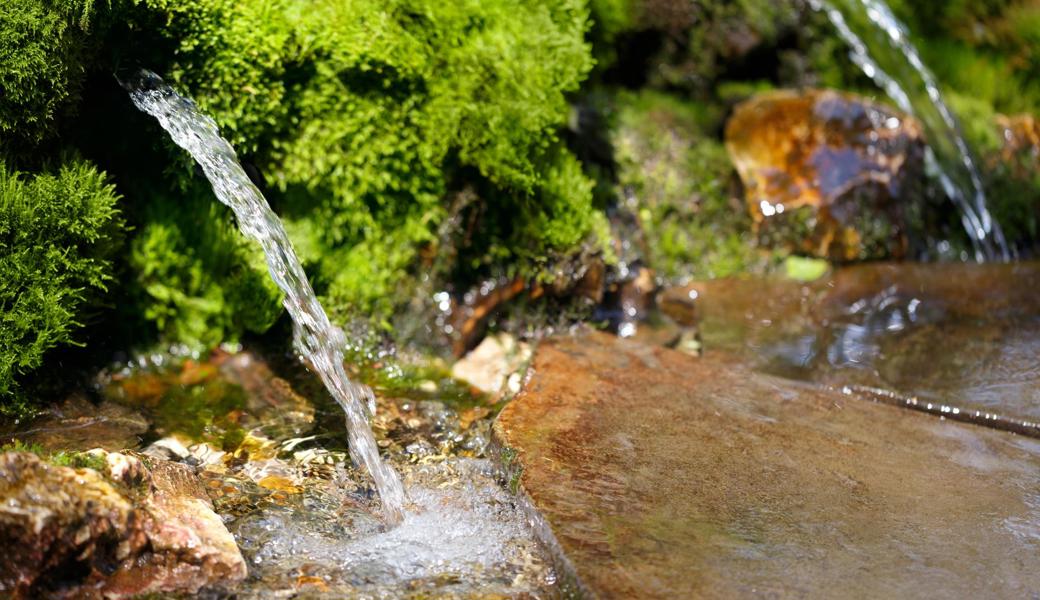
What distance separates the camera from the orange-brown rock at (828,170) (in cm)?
641

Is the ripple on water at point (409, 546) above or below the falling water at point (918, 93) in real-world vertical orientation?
below

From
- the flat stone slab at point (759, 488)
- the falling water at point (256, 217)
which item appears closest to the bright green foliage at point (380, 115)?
the falling water at point (256, 217)

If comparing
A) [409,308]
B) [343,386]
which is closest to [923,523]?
[343,386]

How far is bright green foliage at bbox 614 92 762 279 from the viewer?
632 cm

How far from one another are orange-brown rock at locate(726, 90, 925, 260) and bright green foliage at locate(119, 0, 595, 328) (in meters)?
1.90

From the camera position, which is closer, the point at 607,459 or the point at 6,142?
the point at 607,459

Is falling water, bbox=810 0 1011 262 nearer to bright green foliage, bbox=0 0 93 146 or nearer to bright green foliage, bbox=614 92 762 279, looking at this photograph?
bright green foliage, bbox=614 92 762 279

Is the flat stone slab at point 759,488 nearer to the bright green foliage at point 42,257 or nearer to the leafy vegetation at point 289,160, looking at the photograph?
the leafy vegetation at point 289,160

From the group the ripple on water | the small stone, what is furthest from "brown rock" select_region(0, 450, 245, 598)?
the small stone

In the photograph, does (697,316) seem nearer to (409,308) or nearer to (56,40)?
(409,308)

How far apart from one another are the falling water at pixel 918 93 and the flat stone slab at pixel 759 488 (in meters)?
3.18

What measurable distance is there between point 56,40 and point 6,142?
48 cm

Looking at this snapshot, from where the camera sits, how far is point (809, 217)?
6391 millimetres

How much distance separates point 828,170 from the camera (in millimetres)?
6500
